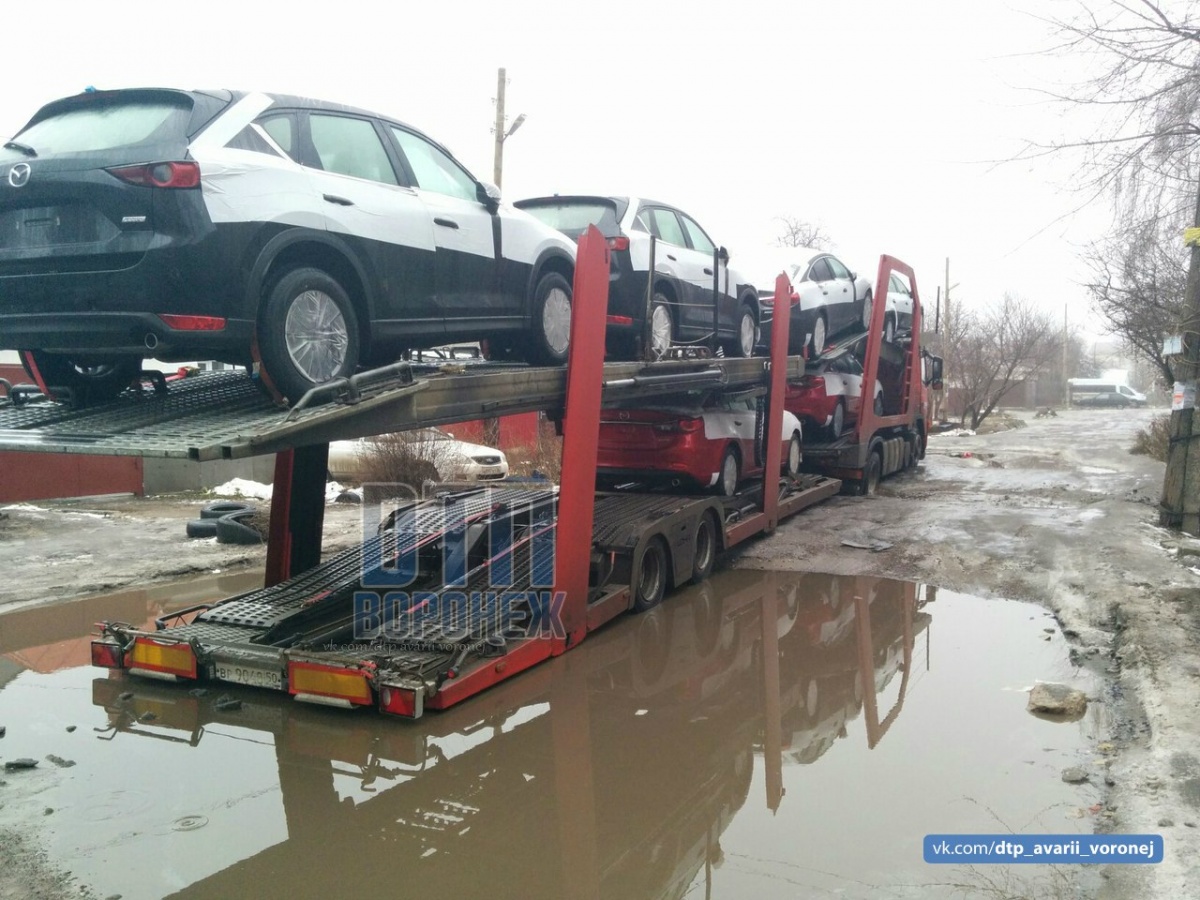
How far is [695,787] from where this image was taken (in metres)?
4.73

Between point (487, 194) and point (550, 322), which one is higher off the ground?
point (487, 194)

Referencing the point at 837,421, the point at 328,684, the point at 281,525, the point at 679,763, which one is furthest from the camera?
the point at 837,421

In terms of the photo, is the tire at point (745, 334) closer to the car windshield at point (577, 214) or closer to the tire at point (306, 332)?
the car windshield at point (577, 214)

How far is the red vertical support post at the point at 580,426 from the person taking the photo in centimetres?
644

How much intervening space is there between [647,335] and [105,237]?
4.54 metres

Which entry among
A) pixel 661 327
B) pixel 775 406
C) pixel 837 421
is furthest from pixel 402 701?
pixel 837 421

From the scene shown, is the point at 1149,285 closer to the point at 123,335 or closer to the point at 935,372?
the point at 935,372

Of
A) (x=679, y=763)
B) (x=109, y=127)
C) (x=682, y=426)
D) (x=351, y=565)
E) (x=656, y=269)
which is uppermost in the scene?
(x=109, y=127)

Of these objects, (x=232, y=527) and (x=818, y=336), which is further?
(x=818, y=336)

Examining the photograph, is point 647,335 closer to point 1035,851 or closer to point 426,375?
point 426,375

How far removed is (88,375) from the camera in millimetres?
5316

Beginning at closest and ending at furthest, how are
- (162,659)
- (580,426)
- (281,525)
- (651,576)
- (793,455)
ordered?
(162,659)
(580,426)
(281,525)
(651,576)
(793,455)

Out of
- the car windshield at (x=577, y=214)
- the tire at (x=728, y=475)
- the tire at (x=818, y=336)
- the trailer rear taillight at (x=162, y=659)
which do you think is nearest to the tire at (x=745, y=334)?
the tire at (x=728, y=475)

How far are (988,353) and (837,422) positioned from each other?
27286mm
